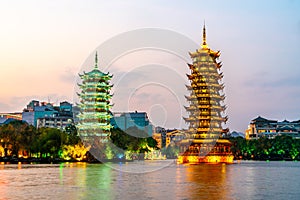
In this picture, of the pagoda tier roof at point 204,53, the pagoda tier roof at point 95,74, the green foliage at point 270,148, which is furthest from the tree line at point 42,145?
the green foliage at point 270,148

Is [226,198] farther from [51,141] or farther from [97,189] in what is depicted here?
[51,141]

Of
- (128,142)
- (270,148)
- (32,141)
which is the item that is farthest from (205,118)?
(270,148)

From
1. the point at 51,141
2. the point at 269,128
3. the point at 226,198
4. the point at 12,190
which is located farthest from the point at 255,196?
the point at 269,128

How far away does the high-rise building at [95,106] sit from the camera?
110 metres

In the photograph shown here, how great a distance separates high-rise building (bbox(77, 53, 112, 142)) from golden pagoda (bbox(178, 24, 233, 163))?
23.7m

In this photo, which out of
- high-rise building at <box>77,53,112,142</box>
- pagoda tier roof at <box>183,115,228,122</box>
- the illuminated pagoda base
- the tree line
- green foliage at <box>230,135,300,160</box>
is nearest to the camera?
the illuminated pagoda base

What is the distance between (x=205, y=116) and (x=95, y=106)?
30.9 meters

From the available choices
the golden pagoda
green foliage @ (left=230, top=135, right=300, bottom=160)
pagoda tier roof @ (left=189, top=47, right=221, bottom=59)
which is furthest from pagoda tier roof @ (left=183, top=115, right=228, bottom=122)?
green foliage @ (left=230, top=135, right=300, bottom=160)

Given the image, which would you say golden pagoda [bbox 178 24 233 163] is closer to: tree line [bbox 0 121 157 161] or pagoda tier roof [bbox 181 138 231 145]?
pagoda tier roof [bbox 181 138 231 145]

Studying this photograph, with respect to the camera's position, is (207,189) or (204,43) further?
(204,43)

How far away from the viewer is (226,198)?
29.0 metres

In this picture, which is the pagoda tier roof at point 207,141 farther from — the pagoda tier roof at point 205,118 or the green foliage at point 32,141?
the green foliage at point 32,141

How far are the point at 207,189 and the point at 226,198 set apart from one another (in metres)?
5.42

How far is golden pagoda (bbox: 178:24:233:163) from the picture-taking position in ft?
301
